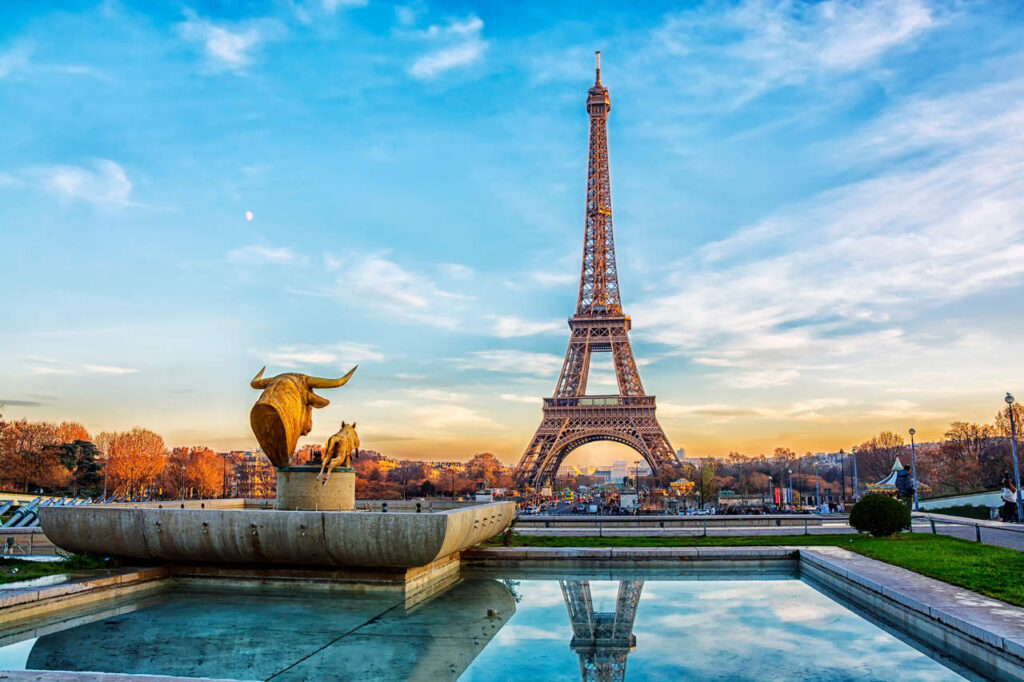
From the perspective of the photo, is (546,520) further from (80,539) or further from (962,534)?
(80,539)

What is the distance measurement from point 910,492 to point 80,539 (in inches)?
793

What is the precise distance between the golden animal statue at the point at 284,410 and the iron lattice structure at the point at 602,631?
19.5 ft

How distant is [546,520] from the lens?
22.5m

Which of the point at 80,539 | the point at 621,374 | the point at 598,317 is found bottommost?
the point at 80,539

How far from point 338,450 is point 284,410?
4.27 ft

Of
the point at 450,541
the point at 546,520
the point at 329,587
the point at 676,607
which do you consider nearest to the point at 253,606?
the point at 329,587

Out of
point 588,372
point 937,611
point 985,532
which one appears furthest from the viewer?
point 588,372

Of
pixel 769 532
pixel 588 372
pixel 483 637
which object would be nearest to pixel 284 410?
pixel 483 637

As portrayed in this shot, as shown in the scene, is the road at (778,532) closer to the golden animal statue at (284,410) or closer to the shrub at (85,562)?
the golden animal statue at (284,410)

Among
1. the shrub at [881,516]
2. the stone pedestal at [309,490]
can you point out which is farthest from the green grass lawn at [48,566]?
the shrub at [881,516]

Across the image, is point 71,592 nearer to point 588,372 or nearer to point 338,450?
point 338,450

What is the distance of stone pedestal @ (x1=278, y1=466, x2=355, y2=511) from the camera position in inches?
543

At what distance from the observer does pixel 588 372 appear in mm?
65250

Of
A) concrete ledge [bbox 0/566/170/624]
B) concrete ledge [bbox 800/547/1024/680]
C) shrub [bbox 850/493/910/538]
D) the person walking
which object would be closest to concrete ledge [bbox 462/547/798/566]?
concrete ledge [bbox 800/547/1024/680]
